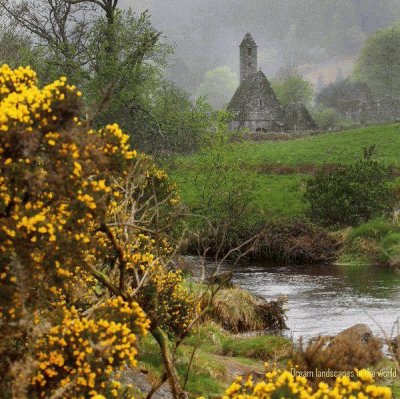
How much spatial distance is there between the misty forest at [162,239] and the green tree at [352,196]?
12 centimetres

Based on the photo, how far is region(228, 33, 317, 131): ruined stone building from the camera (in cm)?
8525

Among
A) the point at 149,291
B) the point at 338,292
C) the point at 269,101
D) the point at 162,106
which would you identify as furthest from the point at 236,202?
the point at 269,101

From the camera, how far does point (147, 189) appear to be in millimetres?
28109

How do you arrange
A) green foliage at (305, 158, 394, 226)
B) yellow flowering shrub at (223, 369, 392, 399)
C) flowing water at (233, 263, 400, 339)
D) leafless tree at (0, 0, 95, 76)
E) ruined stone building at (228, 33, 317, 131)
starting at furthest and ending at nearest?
1. ruined stone building at (228, 33, 317, 131)
2. green foliage at (305, 158, 394, 226)
3. leafless tree at (0, 0, 95, 76)
4. flowing water at (233, 263, 400, 339)
5. yellow flowering shrub at (223, 369, 392, 399)

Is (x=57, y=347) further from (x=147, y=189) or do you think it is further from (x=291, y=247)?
(x=291, y=247)

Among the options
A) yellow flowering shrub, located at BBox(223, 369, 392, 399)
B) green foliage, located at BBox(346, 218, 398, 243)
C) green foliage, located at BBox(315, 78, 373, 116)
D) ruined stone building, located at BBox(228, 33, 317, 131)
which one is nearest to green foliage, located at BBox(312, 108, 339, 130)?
green foliage, located at BBox(315, 78, 373, 116)

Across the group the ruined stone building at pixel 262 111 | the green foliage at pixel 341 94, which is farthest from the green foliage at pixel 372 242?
the green foliage at pixel 341 94

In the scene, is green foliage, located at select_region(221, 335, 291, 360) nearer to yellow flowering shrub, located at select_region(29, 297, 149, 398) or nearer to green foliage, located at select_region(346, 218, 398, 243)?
yellow flowering shrub, located at select_region(29, 297, 149, 398)

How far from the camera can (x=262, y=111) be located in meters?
86.4

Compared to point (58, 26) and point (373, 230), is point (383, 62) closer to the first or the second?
point (373, 230)

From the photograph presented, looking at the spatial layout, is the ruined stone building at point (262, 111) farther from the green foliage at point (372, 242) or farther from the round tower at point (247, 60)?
the green foliage at point (372, 242)

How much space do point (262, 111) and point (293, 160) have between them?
88.0ft

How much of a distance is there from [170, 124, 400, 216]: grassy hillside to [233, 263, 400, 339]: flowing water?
33.3 ft

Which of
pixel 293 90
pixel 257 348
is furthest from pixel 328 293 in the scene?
pixel 293 90
